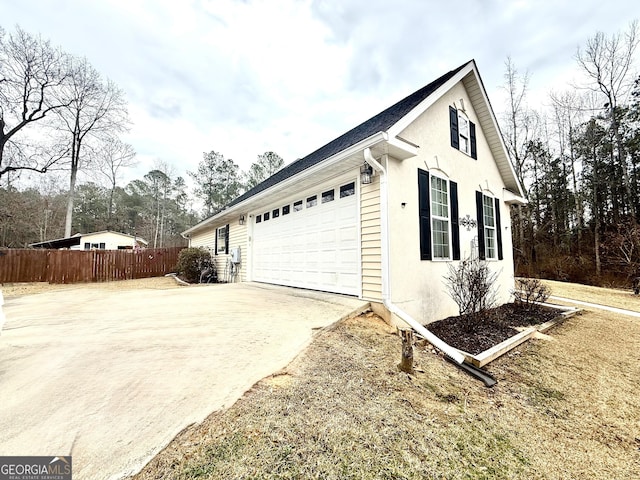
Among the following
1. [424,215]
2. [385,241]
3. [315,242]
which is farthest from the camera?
[315,242]

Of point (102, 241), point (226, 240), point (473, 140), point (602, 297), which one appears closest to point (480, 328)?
point (473, 140)

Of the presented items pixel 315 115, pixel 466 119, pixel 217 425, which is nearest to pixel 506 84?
pixel 315 115

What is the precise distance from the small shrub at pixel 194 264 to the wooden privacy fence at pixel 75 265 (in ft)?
10.5

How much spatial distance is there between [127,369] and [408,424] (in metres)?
2.65

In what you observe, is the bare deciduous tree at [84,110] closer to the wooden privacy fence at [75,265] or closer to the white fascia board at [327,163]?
the wooden privacy fence at [75,265]

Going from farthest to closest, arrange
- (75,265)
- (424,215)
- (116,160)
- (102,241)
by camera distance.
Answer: (116,160) → (102,241) → (75,265) → (424,215)

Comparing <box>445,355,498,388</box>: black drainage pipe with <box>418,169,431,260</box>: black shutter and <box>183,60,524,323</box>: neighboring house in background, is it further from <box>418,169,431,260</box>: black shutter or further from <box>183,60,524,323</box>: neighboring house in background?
<box>418,169,431,260</box>: black shutter

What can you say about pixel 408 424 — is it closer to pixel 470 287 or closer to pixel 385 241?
pixel 385 241

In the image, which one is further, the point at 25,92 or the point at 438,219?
the point at 25,92

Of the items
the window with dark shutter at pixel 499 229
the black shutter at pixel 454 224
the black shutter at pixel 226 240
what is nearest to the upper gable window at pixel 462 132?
the black shutter at pixel 454 224

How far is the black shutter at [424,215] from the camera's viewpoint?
17.4 feet

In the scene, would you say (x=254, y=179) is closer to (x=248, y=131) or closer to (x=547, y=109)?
(x=248, y=131)

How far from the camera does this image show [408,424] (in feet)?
7.34

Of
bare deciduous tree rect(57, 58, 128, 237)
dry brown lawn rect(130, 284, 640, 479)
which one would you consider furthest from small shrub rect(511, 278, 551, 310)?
bare deciduous tree rect(57, 58, 128, 237)
